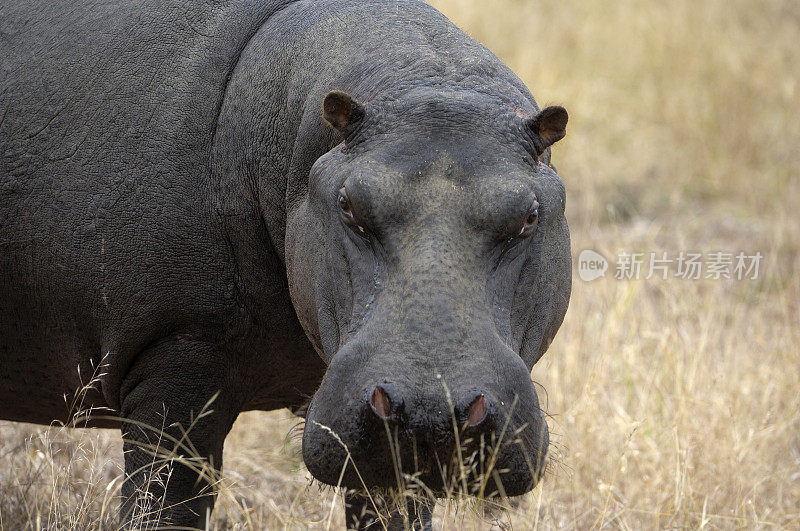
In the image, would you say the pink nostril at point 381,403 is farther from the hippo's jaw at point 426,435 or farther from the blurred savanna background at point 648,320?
the blurred savanna background at point 648,320

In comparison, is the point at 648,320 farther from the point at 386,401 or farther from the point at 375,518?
the point at 386,401

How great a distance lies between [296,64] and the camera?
312 centimetres

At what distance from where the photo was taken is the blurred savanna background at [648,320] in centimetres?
407

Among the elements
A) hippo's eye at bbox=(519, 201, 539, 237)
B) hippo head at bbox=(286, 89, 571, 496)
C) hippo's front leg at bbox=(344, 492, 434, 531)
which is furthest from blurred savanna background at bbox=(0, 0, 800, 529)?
hippo's eye at bbox=(519, 201, 539, 237)

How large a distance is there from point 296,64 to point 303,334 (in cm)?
87

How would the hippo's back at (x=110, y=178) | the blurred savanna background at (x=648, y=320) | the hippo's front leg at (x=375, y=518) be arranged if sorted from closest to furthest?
1. the hippo's back at (x=110, y=178)
2. the hippo's front leg at (x=375, y=518)
3. the blurred savanna background at (x=648, y=320)

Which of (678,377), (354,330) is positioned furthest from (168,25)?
(678,377)

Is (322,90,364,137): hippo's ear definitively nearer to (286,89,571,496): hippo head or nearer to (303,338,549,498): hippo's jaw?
(286,89,571,496): hippo head

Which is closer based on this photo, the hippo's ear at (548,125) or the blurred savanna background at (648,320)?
the hippo's ear at (548,125)

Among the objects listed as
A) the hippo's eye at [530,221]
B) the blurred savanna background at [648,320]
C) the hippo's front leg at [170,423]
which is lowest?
the blurred savanna background at [648,320]

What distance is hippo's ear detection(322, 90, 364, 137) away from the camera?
2.66 metres

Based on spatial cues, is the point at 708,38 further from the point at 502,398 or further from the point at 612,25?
the point at 502,398

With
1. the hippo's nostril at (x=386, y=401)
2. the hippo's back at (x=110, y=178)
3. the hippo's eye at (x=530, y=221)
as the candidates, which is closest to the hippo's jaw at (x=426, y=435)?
the hippo's nostril at (x=386, y=401)

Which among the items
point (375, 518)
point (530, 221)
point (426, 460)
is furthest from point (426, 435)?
point (375, 518)
